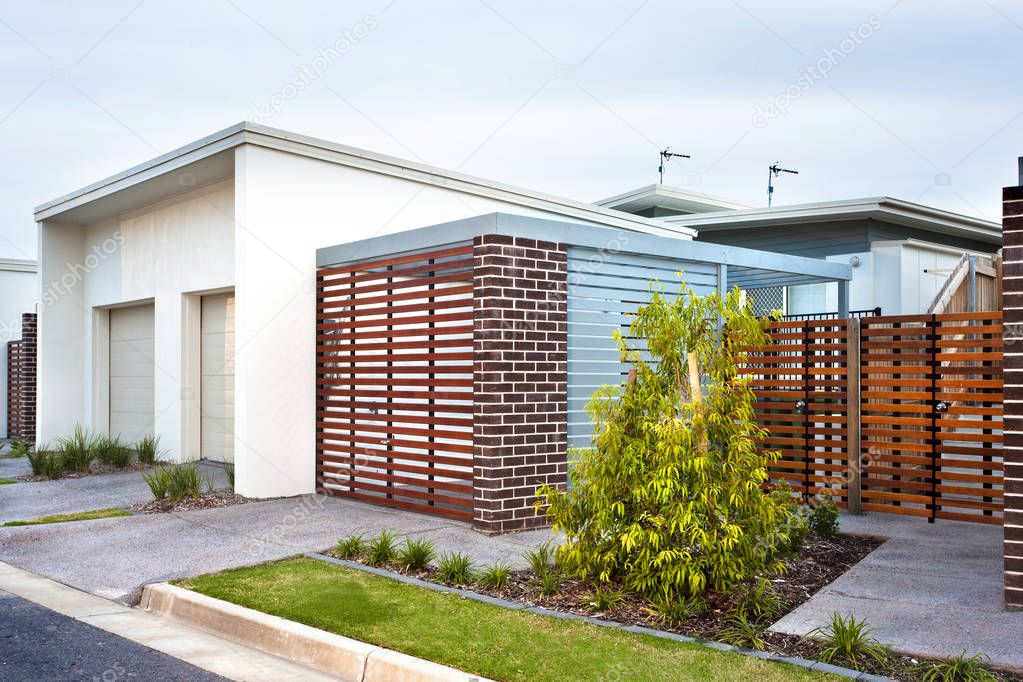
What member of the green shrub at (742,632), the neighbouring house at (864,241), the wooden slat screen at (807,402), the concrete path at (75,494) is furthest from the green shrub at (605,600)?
the neighbouring house at (864,241)

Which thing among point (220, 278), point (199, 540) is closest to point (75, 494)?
point (220, 278)

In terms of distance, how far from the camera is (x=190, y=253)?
13.8m

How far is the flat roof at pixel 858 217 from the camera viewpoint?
17.4 metres

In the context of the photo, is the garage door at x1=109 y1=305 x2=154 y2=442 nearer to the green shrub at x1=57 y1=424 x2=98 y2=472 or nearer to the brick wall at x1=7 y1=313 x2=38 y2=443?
the green shrub at x1=57 y1=424 x2=98 y2=472

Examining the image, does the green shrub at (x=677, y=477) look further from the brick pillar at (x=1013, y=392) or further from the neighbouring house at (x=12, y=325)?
the neighbouring house at (x=12, y=325)

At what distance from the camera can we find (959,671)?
481cm

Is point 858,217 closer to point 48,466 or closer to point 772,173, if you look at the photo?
point 772,173

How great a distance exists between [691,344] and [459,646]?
9.03 feet

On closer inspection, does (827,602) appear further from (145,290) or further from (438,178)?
(145,290)

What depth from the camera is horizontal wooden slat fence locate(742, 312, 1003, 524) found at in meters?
9.12

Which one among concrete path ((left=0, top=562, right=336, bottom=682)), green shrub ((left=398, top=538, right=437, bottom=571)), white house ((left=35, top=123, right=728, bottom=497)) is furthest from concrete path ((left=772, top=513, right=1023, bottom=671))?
white house ((left=35, top=123, right=728, bottom=497))

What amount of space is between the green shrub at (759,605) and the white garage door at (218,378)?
9342mm

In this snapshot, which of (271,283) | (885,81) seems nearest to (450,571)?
(271,283)

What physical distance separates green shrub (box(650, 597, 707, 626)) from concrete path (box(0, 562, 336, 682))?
87.6 inches
